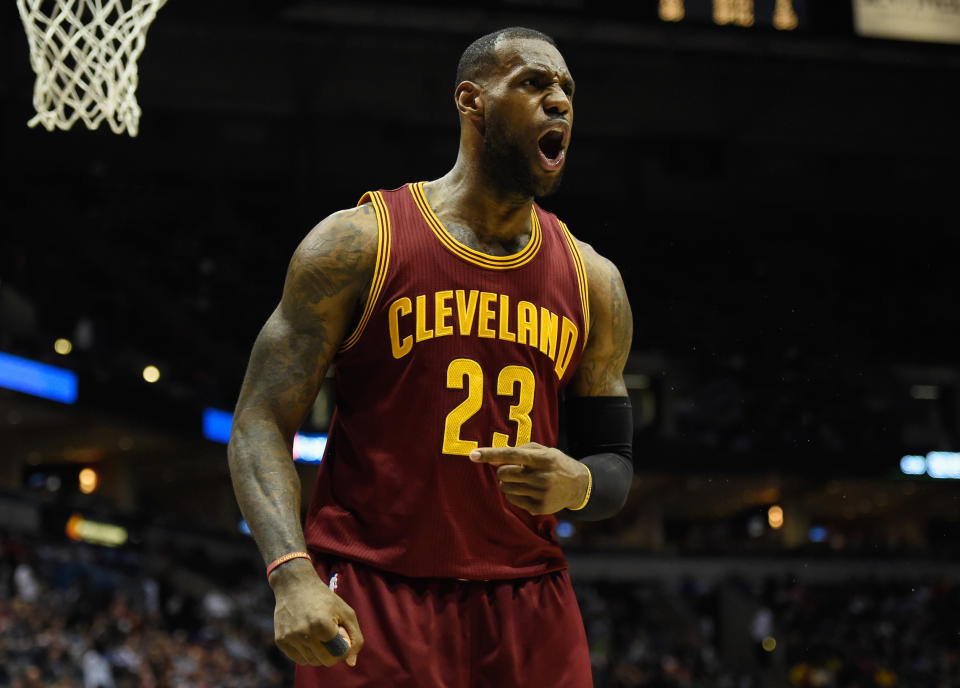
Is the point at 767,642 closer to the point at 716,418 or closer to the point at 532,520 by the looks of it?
the point at 716,418

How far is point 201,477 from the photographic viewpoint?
96.3ft

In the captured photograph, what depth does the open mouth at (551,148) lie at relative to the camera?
2.87m

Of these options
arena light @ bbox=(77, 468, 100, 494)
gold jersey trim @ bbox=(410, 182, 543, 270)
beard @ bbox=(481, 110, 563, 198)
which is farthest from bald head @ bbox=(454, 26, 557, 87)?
arena light @ bbox=(77, 468, 100, 494)

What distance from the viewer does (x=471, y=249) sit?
2932mm

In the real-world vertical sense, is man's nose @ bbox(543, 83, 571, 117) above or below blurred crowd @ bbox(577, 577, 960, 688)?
above

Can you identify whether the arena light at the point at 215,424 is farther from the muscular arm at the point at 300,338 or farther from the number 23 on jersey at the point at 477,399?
the number 23 on jersey at the point at 477,399

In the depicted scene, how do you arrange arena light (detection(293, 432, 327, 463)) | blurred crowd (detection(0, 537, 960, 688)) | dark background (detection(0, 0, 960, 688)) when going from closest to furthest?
blurred crowd (detection(0, 537, 960, 688))
dark background (detection(0, 0, 960, 688))
arena light (detection(293, 432, 327, 463))

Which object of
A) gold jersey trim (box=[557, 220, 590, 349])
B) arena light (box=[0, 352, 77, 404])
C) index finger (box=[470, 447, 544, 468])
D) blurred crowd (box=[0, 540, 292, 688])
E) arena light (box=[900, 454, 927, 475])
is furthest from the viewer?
arena light (box=[900, 454, 927, 475])

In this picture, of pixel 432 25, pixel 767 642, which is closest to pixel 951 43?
pixel 432 25

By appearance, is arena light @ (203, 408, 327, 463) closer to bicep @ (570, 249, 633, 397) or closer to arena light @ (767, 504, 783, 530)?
arena light @ (767, 504, 783, 530)

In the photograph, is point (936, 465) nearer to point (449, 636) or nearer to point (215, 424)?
point (215, 424)

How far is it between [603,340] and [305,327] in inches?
29.1

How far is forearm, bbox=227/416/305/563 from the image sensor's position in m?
2.62

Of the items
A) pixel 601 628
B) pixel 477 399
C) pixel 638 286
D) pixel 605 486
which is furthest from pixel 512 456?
pixel 638 286
